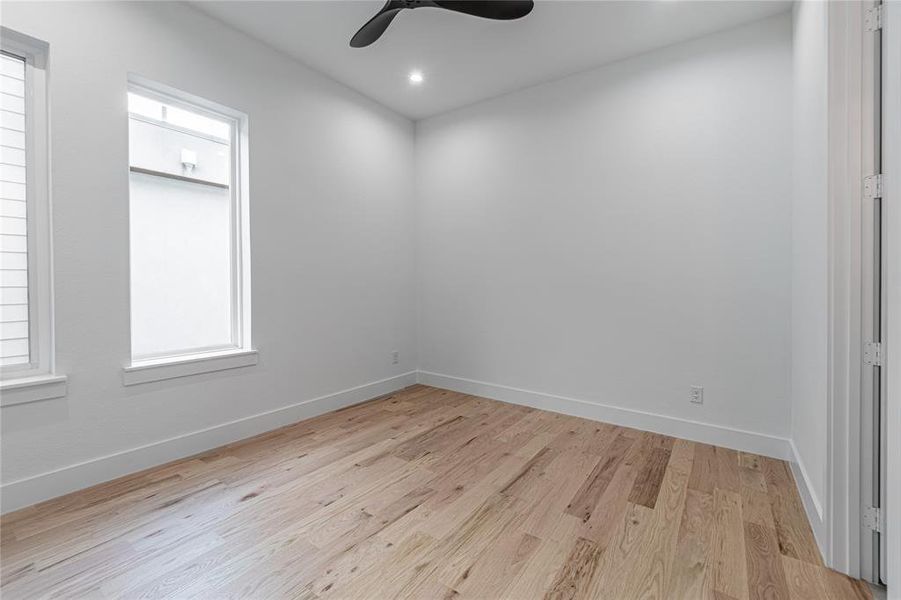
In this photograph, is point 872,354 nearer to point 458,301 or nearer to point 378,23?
point 378,23

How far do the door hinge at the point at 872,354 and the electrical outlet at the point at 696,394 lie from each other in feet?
4.53

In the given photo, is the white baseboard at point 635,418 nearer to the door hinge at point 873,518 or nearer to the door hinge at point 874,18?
the door hinge at point 873,518

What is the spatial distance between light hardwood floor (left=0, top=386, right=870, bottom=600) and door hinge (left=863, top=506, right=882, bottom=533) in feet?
0.72

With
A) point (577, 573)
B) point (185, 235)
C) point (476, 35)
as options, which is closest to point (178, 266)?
point (185, 235)

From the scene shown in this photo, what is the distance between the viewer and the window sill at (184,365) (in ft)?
7.55

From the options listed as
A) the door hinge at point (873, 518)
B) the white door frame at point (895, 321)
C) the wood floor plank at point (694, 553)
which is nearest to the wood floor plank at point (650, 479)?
the wood floor plank at point (694, 553)

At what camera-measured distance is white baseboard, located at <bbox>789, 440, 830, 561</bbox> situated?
1610mm

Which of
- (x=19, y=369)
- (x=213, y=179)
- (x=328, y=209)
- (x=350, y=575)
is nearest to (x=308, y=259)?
(x=328, y=209)

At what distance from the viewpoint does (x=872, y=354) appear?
147 cm

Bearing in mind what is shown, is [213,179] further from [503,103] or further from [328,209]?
[503,103]

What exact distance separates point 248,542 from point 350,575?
20.9 inches

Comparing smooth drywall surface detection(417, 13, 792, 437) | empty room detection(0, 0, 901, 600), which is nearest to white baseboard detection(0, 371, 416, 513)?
empty room detection(0, 0, 901, 600)

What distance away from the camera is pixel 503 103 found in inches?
144

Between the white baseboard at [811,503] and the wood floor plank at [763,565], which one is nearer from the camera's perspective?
the wood floor plank at [763,565]
